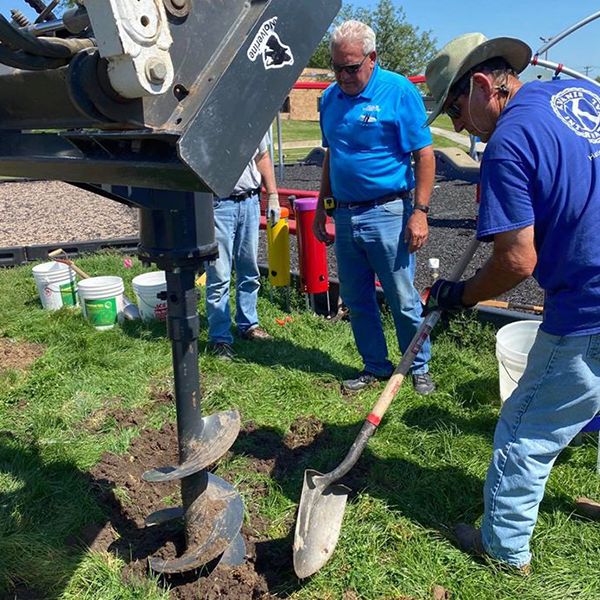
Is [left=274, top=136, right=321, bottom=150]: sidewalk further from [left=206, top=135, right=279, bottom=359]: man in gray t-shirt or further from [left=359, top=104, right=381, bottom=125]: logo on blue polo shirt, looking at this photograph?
[left=359, top=104, right=381, bottom=125]: logo on blue polo shirt

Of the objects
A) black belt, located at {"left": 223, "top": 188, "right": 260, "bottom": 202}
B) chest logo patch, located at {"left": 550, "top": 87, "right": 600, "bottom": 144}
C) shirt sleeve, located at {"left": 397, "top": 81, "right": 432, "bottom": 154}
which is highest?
chest logo patch, located at {"left": 550, "top": 87, "right": 600, "bottom": 144}

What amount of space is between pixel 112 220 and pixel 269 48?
9.89 metres

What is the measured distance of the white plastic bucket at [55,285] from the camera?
597 centimetres

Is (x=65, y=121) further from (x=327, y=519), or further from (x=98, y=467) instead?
(x=98, y=467)

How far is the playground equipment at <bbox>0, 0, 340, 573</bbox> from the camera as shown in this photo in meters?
1.32

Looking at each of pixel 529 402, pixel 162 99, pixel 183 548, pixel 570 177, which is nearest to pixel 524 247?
pixel 570 177

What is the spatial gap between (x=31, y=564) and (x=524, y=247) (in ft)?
8.19

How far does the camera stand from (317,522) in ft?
9.26

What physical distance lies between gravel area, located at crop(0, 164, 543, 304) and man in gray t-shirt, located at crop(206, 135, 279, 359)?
6.63ft

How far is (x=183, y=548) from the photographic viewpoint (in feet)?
9.16

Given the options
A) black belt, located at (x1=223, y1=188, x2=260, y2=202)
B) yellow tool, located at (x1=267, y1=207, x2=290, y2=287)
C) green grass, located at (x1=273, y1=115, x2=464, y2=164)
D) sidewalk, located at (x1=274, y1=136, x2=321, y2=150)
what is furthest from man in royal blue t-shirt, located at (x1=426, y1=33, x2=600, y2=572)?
sidewalk, located at (x1=274, y1=136, x2=321, y2=150)

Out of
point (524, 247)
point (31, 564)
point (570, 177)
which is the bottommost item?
point (31, 564)

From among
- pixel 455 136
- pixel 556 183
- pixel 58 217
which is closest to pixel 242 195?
pixel 556 183

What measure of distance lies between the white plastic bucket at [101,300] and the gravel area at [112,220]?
96.9 inches
